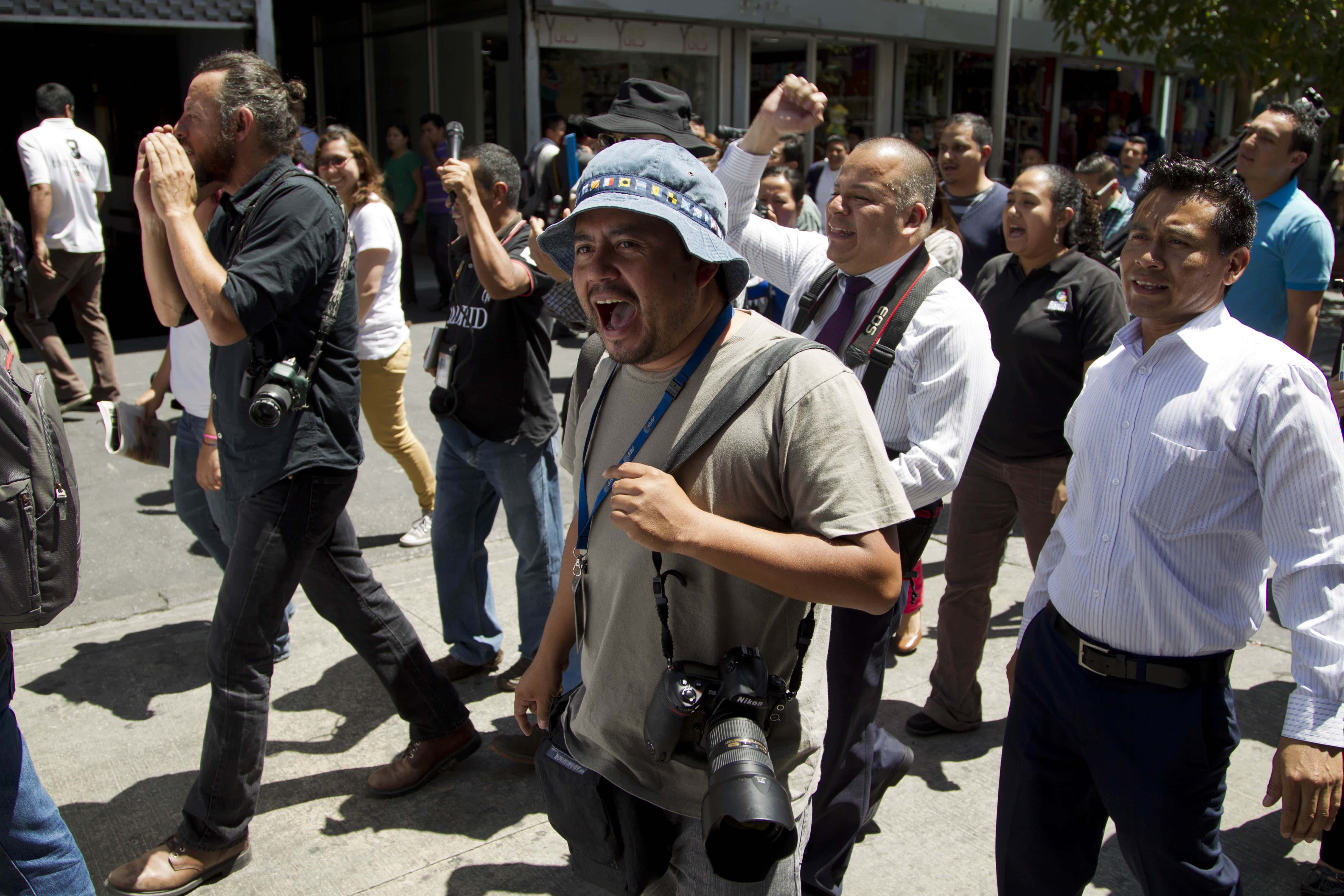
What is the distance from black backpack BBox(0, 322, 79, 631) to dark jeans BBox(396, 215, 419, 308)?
10016 mm

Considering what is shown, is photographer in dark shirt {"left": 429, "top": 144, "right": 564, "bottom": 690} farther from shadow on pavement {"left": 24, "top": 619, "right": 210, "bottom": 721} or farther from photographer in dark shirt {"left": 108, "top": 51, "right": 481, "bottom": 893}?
shadow on pavement {"left": 24, "top": 619, "right": 210, "bottom": 721}

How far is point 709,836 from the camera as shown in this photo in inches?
61.3

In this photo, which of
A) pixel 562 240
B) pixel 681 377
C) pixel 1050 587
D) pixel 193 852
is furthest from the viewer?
pixel 193 852

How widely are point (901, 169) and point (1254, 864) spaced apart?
2.24 m

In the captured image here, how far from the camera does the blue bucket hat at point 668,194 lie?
5.88 feet

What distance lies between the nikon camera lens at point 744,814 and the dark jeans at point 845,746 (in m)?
1.11

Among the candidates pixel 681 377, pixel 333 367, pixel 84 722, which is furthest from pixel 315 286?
pixel 84 722

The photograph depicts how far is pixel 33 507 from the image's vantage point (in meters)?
2.24

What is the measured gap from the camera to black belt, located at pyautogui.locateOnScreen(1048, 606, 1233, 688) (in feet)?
7.32

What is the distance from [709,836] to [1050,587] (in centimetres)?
127

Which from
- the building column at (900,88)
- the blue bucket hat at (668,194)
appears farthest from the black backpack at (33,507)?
the building column at (900,88)

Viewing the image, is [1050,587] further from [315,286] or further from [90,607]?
Result: [90,607]

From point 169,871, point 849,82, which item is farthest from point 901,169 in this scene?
point 849,82

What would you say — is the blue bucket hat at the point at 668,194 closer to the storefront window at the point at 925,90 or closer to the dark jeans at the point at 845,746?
the dark jeans at the point at 845,746
